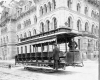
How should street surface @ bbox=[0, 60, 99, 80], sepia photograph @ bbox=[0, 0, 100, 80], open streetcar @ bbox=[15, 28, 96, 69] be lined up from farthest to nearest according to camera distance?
open streetcar @ bbox=[15, 28, 96, 69], sepia photograph @ bbox=[0, 0, 100, 80], street surface @ bbox=[0, 60, 99, 80]

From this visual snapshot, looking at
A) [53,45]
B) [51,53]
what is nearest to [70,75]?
[51,53]

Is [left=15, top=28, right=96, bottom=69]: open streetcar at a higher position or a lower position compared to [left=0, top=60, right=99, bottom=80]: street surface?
higher

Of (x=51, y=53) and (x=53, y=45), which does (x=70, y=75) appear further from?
(x=53, y=45)

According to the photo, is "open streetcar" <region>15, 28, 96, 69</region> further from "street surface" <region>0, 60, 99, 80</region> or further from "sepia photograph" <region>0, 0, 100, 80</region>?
"street surface" <region>0, 60, 99, 80</region>

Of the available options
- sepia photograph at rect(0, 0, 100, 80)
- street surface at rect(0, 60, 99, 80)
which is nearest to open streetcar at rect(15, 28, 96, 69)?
sepia photograph at rect(0, 0, 100, 80)

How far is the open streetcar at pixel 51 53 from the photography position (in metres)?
5.12

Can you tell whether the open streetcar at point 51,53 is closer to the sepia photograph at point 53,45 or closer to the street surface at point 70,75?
the sepia photograph at point 53,45

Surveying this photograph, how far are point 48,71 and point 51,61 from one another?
52 cm

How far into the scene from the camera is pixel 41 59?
633cm

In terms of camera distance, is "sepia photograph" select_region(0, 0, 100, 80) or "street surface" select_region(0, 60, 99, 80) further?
"sepia photograph" select_region(0, 0, 100, 80)

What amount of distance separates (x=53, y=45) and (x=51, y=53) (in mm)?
484

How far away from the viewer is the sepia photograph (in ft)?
14.9

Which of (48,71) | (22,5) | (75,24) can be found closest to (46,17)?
(75,24)
